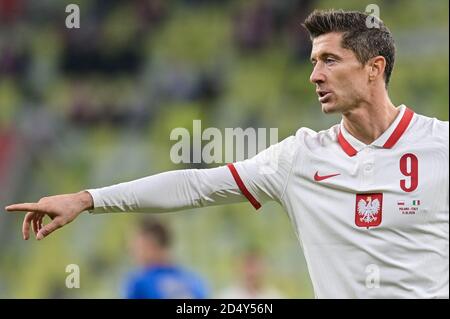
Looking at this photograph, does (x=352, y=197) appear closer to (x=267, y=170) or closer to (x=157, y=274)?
(x=267, y=170)

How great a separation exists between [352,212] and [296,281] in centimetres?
591

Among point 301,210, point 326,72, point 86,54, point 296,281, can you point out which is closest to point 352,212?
point 301,210

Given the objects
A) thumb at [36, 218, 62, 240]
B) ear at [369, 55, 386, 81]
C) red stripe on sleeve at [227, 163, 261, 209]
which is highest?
ear at [369, 55, 386, 81]

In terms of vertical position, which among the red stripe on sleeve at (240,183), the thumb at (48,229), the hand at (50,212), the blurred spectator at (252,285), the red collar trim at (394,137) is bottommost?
the blurred spectator at (252,285)

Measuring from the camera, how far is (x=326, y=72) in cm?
383

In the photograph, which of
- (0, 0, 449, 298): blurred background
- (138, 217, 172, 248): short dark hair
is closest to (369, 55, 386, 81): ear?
(138, 217, 172, 248): short dark hair

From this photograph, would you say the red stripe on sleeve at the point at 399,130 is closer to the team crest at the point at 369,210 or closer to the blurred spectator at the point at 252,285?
the team crest at the point at 369,210

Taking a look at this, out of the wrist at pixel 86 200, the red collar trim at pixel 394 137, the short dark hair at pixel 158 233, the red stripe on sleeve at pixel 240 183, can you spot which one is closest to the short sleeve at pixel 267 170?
the red stripe on sleeve at pixel 240 183

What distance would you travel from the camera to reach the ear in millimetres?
3988

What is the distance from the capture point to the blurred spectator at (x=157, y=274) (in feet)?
22.9

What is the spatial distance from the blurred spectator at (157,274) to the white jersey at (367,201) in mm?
3271

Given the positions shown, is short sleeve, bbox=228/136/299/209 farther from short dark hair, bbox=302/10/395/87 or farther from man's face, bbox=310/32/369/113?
short dark hair, bbox=302/10/395/87

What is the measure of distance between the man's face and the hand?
108cm
